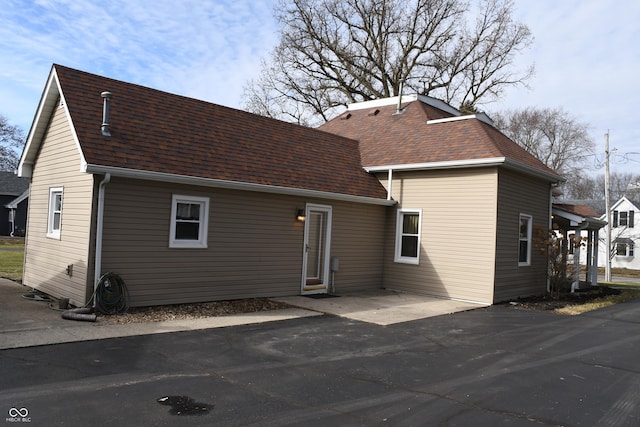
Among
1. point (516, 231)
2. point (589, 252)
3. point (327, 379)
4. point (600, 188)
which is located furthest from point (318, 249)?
point (600, 188)

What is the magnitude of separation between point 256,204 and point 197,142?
1932 millimetres

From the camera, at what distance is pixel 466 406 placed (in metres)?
4.91

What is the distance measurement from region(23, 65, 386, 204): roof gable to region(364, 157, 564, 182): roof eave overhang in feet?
2.56

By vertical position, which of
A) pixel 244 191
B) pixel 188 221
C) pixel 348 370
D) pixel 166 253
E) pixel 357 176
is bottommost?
pixel 348 370

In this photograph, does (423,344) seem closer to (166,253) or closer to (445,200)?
(166,253)

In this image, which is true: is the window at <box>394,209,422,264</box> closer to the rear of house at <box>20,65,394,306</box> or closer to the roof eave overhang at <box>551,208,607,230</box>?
the rear of house at <box>20,65,394,306</box>

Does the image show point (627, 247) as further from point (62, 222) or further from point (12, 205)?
point (12, 205)

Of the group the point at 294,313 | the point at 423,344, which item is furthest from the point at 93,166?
the point at 423,344

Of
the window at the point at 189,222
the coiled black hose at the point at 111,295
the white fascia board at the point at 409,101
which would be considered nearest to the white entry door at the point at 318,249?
the window at the point at 189,222

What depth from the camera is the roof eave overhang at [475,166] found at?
1186cm

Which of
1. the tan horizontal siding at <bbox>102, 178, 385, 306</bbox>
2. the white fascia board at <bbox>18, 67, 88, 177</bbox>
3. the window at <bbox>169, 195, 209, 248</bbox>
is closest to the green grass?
the tan horizontal siding at <bbox>102, 178, 385, 306</bbox>

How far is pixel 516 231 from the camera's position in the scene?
13047 millimetres

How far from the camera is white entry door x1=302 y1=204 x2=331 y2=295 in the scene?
12.6m

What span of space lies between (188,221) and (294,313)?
293cm
